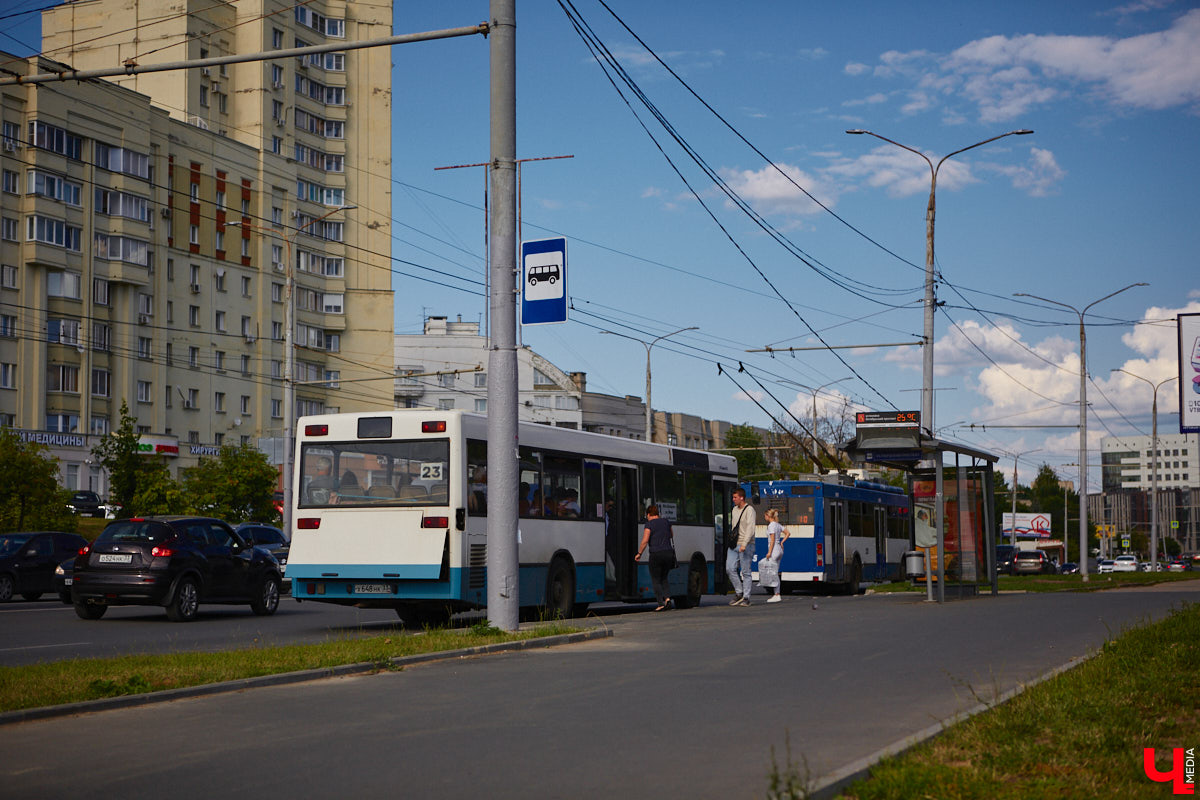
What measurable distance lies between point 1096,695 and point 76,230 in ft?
218

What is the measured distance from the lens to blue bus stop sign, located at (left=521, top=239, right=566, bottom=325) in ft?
55.5

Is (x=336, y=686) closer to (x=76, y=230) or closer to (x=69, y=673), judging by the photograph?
(x=69, y=673)

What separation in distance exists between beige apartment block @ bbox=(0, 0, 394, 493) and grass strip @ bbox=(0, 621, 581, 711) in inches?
1831

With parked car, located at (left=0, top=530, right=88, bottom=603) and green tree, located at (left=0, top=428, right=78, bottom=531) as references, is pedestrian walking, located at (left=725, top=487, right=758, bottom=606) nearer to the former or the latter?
parked car, located at (left=0, top=530, right=88, bottom=603)

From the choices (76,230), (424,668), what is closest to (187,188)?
(76,230)

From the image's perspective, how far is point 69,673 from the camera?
11.0 meters

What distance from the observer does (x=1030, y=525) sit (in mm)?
103750

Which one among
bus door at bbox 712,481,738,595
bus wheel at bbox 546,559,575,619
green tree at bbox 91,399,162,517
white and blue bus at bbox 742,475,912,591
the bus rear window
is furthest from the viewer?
green tree at bbox 91,399,162,517

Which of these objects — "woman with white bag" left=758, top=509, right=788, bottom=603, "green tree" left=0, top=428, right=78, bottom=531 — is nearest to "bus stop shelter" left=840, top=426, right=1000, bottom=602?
"woman with white bag" left=758, top=509, right=788, bottom=603

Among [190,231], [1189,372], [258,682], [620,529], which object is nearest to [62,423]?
[190,231]

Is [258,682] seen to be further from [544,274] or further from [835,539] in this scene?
[835,539]

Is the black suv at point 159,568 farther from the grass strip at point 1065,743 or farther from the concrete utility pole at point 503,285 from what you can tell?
the grass strip at point 1065,743

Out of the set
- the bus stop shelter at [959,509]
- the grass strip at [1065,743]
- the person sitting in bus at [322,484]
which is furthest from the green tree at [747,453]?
the grass strip at [1065,743]

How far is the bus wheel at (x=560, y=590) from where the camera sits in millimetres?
19969
